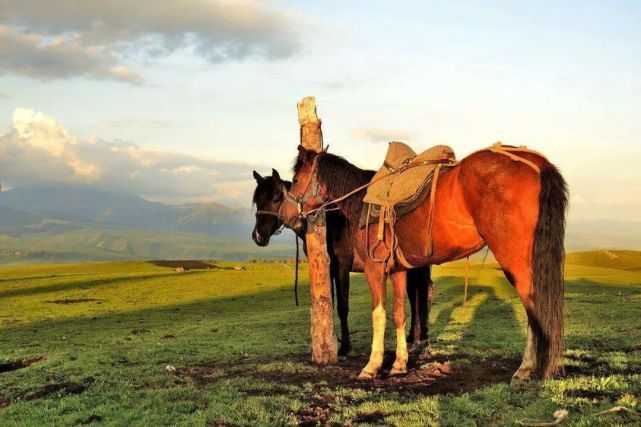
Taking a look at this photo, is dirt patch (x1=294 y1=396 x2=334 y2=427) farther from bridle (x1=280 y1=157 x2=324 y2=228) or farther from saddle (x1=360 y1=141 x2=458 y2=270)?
bridle (x1=280 y1=157 x2=324 y2=228)

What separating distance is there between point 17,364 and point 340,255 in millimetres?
9766

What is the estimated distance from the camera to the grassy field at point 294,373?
21.1 ft

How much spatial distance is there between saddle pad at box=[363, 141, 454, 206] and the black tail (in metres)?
1.91

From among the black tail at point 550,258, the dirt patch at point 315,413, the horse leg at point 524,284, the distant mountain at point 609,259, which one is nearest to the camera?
the dirt patch at point 315,413

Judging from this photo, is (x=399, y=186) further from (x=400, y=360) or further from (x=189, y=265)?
(x=189, y=265)

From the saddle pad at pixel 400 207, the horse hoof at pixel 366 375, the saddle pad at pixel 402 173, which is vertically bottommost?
the horse hoof at pixel 366 375

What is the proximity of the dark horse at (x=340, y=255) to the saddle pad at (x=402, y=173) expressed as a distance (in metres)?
2.41

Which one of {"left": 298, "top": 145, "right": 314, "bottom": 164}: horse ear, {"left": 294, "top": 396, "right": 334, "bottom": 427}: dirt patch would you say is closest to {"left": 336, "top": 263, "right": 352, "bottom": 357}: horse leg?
{"left": 298, "top": 145, "right": 314, "bottom": 164}: horse ear

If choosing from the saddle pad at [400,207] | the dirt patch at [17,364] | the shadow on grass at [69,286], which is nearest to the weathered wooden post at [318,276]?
the saddle pad at [400,207]

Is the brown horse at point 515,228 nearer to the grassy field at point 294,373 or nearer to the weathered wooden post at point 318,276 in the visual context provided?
the grassy field at point 294,373

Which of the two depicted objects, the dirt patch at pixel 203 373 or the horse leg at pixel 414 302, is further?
the horse leg at pixel 414 302

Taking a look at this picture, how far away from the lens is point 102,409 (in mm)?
7629

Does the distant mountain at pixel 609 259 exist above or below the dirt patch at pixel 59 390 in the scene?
below

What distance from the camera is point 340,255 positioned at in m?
11.5
